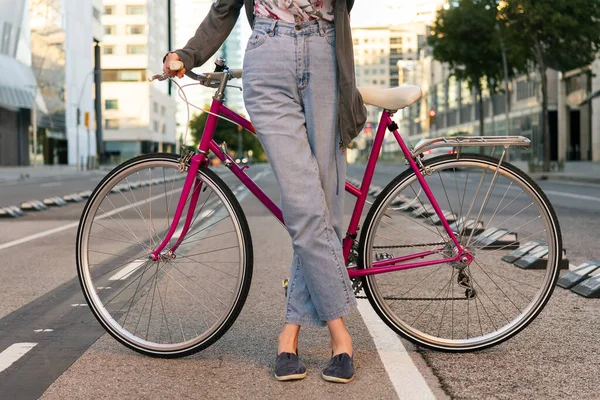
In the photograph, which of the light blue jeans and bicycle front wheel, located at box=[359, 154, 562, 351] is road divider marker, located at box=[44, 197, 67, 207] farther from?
the light blue jeans

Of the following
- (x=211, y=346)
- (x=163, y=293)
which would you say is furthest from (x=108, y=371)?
(x=163, y=293)

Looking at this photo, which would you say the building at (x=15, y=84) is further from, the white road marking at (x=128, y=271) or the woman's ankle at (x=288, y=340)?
the woman's ankle at (x=288, y=340)

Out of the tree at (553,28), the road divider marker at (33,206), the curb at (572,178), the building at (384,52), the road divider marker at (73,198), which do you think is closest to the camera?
the road divider marker at (33,206)

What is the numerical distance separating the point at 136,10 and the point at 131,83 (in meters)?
10.7

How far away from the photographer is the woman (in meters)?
3.43

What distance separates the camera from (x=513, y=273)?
6242 millimetres

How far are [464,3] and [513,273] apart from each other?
3632cm

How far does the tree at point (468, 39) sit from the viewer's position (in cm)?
4028

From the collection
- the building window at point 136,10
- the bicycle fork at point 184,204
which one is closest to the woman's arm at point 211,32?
the bicycle fork at point 184,204

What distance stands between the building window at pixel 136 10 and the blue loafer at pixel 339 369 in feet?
362

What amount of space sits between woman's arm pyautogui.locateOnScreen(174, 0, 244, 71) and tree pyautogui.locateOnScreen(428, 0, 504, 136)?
3646 cm

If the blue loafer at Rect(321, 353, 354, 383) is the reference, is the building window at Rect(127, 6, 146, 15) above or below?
above

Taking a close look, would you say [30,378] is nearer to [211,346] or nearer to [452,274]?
[211,346]

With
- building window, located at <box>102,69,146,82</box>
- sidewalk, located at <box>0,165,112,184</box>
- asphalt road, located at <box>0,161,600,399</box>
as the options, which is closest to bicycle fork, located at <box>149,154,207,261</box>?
asphalt road, located at <box>0,161,600,399</box>
